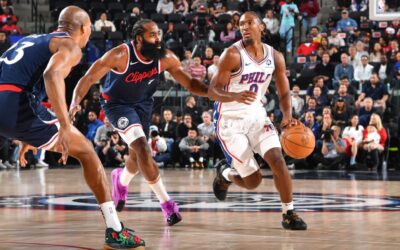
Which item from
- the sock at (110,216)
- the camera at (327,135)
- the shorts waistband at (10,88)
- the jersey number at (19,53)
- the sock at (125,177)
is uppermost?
the jersey number at (19,53)

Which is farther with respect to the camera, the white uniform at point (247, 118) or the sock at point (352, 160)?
the sock at point (352, 160)

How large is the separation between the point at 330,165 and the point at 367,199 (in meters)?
6.31

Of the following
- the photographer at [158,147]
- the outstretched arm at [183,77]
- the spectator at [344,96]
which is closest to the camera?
the outstretched arm at [183,77]

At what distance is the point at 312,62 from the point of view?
17.6 m

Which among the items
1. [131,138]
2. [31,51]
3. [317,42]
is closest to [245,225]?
[131,138]

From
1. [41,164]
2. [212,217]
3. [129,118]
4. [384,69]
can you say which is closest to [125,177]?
[129,118]

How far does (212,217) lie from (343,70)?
10044 millimetres

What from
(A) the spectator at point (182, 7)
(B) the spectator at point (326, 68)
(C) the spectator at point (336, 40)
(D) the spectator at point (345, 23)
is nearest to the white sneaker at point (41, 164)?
(A) the spectator at point (182, 7)

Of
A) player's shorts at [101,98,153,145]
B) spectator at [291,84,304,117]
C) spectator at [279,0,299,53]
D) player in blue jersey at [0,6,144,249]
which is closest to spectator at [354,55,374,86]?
spectator at [291,84,304,117]

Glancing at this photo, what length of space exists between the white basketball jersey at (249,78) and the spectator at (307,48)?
11232mm

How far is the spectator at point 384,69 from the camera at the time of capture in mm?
16516

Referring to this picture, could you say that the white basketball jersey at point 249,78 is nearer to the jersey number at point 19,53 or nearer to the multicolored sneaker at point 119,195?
the multicolored sneaker at point 119,195

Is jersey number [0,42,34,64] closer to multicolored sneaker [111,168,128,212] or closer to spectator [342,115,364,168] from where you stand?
multicolored sneaker [111,168,128,212]

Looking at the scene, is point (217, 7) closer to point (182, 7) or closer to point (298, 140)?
point (182, 7)
